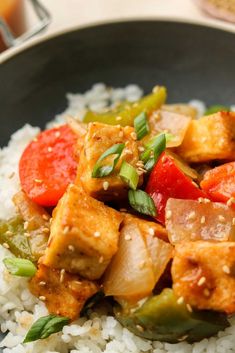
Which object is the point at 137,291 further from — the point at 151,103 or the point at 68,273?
the point at 151,103

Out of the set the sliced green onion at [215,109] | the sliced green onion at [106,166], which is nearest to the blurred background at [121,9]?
the sliced green onion at [215,109]

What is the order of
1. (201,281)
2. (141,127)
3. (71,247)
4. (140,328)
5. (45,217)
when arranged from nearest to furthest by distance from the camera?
(201,281) < (71,247) < (140,328) < (45,217) < (141,127)

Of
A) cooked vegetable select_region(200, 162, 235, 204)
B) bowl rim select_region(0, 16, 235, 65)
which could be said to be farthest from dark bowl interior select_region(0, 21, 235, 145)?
cooked vegetable select_region(200, 162, 235, 204)

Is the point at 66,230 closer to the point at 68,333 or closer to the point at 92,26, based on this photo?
the point at 68,333

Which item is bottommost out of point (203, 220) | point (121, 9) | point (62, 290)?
point (203, 220)

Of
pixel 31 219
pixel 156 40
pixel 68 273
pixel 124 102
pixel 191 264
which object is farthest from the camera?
pixel 156 40

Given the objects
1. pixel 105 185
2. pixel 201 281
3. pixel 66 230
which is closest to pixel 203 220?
pixel 201 281

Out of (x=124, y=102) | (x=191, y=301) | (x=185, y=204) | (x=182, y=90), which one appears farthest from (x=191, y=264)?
(x=182, y=90)
